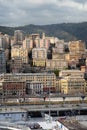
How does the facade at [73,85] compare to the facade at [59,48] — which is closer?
the facade at [73,85]

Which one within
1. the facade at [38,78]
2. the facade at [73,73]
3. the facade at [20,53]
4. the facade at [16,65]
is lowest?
the facade at [38,78]

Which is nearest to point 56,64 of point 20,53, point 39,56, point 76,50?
point 39,56

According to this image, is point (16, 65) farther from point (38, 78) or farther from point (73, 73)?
point (73, 73)

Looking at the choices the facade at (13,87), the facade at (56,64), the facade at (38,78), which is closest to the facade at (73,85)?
the facade at (38,78)

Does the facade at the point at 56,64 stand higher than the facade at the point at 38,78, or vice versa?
the facade at the point at 56,64

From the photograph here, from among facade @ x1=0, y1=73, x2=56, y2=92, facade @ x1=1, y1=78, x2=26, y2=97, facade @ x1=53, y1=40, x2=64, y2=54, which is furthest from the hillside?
facade @ x1=1, y1=78, x2=26, y2=97

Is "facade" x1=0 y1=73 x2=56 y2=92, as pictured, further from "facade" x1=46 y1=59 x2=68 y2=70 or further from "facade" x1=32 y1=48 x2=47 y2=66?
"facade" x1=32 y1=48 x2=47 y2=66

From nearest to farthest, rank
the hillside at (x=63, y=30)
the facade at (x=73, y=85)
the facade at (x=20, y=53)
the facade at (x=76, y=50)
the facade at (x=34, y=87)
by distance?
the facade at (x=73, y=85) < the facade at (x=34, y=87) < the facade at (x=20, y=53) < the facade at (x=76, y=50) < the hillside at (x=63, y=30)

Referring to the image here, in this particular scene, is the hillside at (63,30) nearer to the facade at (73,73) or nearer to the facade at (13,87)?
the facade at (73,73)

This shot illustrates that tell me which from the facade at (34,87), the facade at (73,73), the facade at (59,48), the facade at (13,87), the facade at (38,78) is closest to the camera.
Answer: the facade at (13,87)

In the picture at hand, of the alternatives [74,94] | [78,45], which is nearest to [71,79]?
[74,94]
